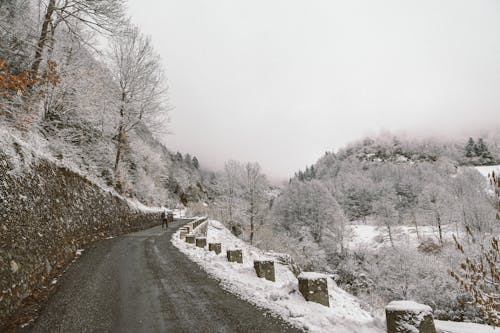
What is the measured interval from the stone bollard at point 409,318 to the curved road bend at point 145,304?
136 cm

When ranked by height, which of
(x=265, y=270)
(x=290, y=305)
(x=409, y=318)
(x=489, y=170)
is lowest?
(x=290, y=305)

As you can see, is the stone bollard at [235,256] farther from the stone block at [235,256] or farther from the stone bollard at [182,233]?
the stone bollard at [182,233]

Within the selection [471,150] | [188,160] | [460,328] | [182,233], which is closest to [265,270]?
[460,328]

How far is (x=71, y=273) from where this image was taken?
6.72m

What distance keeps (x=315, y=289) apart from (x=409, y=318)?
5.48 feet

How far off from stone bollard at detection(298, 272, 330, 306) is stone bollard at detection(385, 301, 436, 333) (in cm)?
133

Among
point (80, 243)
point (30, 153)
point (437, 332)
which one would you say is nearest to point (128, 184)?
point (80, 243)

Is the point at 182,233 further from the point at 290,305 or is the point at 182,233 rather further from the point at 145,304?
the point at 290,305

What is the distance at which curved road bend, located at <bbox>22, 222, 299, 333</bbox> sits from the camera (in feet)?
12.6

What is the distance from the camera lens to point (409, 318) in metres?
3.16

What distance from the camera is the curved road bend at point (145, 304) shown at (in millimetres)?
3855

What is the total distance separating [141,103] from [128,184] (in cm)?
868

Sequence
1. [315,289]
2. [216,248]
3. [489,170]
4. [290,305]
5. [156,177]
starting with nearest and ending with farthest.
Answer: [290,305] < [315,289] < [489,170] < [216,248] < [156,177]

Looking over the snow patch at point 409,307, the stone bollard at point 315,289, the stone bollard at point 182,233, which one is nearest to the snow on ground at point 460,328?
the snow patch at point 409,307
